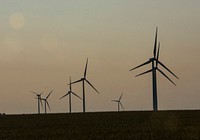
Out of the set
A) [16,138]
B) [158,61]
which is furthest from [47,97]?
[16,138]

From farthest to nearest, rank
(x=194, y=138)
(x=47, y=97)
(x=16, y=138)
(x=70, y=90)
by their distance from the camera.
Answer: (x=47, y=97) < (x=70, y=90) < (x=16, y=138) < (x=194, y=138)

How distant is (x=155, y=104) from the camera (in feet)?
323

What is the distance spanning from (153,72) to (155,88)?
6.71 metres

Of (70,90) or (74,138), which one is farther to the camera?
(70,90)

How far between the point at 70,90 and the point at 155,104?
187ft

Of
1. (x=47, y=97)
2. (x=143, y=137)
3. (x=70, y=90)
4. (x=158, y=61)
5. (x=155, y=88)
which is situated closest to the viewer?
(x=143, y=137)

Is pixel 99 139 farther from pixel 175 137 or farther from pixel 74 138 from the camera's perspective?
pixel 175 137

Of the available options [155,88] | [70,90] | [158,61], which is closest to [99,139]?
[155,88]

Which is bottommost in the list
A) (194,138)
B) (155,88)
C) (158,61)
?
(194,138)

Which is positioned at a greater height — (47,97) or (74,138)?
(47,97)

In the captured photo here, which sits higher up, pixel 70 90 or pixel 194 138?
pixel 70 90

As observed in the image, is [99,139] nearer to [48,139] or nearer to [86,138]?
[86,138]

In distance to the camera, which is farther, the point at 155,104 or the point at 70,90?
the point at 70,90

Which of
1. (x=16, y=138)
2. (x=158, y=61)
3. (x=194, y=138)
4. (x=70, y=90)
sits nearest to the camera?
(x=194, y=138)
